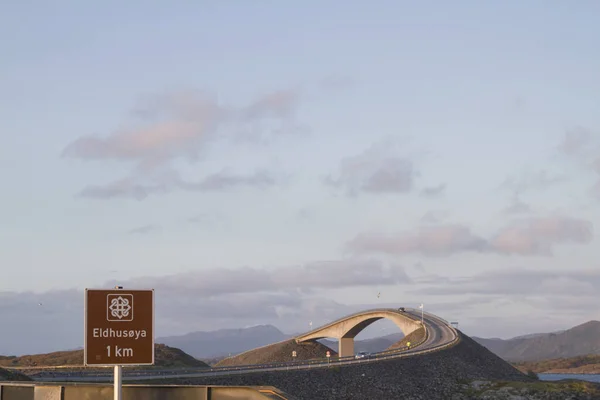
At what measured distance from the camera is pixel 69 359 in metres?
146

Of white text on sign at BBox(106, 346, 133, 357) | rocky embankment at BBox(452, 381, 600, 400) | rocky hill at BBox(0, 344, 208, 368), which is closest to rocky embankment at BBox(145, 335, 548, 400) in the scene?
→ rocky embankment at BBox(452, 381, 600, 400)

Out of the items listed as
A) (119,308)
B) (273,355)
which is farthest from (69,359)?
(119,308)

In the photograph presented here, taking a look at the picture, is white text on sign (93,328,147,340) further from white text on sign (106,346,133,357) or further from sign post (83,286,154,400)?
white text on sign (106,346,133,357)

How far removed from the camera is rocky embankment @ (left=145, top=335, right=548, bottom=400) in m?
97.6

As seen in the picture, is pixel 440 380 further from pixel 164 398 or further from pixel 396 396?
pixel 164 398

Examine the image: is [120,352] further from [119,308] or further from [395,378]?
[395,378]

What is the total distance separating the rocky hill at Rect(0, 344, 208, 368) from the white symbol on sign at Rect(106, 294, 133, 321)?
412 ft

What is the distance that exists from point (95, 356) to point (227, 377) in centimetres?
7769

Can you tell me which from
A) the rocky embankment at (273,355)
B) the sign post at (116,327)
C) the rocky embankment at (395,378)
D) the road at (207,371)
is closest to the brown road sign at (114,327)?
the sign post at (116,327)

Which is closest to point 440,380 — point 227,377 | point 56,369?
point 227,377

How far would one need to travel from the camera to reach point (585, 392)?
127562mm

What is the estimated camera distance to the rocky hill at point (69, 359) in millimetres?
141625

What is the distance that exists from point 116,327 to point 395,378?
10474cm

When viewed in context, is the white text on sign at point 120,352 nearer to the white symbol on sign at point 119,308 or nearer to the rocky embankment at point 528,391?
the white symbol on sign at point 119,308
